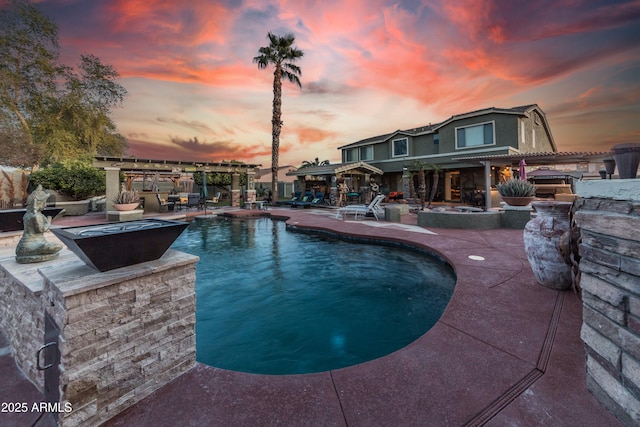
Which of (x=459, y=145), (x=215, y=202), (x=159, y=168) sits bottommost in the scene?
(x=215, y=202)

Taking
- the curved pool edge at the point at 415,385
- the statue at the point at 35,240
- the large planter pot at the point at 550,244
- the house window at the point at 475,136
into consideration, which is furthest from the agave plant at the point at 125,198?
the house window at the point at 475,136

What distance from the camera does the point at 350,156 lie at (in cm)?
2434

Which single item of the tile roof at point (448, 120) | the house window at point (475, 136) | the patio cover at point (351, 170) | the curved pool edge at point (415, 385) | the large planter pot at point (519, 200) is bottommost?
the curved pool edge at point (415, 385)

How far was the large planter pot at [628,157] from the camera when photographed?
1.94m

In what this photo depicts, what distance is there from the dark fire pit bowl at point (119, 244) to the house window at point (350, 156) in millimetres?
22811

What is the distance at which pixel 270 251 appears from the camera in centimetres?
757

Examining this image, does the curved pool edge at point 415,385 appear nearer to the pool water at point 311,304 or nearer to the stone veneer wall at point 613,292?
the stone veneer wall at point 613,292

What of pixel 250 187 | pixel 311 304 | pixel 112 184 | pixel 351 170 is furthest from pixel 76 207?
pixel 351 170

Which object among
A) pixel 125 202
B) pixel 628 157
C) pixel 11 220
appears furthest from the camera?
pixel 125 202

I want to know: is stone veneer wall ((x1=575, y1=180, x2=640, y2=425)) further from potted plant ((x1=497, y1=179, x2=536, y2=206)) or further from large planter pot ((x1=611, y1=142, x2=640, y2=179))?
potted plant ((x1=497, y1=179, x2=536, y2=206))

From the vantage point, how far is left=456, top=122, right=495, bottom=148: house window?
51.2 ft

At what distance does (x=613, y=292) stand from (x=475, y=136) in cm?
1760

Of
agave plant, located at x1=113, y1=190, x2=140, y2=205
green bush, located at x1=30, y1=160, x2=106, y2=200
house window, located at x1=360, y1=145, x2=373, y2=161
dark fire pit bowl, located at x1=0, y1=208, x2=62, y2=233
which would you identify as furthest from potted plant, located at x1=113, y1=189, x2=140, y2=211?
house window, located at x1=360, y1=145, x2=373, y2=161

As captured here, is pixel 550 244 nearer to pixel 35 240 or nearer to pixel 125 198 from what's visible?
pixel 35 240
